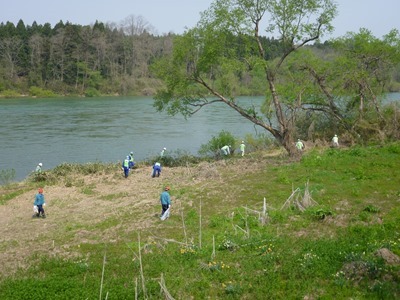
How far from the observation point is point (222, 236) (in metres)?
13.6

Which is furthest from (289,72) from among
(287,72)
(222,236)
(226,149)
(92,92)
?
(92,92)

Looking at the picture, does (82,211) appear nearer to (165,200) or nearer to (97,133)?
(165,200)

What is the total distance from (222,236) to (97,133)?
35102 millimetres

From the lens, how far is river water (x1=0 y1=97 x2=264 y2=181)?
35.6 meters

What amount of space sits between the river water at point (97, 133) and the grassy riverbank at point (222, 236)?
475 inches

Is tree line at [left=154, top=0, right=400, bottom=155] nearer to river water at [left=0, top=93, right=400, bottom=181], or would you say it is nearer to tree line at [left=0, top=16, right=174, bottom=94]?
river water at [left=0, top=93, right=400, bottom=181]

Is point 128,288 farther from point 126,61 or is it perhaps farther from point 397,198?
point 126,61

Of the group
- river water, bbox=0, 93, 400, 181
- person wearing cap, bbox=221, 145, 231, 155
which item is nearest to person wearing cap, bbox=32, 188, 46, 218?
river water, bbox=0, 93, 400, 181

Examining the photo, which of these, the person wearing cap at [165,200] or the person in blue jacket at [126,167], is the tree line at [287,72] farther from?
the person wearing cap at [165,200]

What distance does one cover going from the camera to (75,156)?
117ft

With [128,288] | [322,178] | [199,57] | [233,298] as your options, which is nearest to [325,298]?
[233,298]

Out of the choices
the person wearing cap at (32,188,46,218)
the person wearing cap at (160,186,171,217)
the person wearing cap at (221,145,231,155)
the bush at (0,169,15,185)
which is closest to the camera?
the person wearing cap at (160,186,171,217)

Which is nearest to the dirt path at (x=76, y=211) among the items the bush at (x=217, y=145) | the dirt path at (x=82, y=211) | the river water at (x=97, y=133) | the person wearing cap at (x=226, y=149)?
the dirt path at (x=82, y=211)

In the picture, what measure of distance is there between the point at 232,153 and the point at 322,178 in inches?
592
